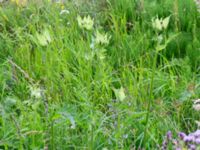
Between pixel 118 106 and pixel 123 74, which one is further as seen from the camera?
pixel 123 74

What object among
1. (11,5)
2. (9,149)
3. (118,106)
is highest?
(11,5)

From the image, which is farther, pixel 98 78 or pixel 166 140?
pixel 98 78

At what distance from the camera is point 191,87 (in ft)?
8.44

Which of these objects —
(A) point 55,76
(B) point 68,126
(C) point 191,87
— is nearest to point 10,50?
(A) point 55,76

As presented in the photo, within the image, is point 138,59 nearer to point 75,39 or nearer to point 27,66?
point 75,39

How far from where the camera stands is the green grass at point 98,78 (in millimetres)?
2273

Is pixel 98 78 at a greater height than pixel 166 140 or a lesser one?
greater

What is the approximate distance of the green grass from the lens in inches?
89.5

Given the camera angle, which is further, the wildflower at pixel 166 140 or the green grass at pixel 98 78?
the green grass at pixel 98 78

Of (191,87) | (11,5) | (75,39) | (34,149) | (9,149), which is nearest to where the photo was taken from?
(34,149)

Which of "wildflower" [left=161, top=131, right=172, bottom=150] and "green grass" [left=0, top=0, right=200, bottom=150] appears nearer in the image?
"wildflower" [left=161, top=131, right=172, bottom=150]

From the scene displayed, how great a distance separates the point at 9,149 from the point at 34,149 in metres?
0.22

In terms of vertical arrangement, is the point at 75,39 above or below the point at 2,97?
above

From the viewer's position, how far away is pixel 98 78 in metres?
2.83
